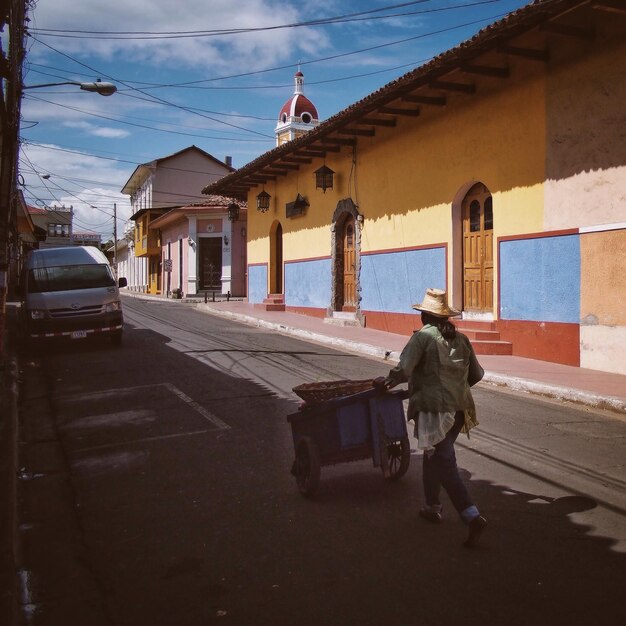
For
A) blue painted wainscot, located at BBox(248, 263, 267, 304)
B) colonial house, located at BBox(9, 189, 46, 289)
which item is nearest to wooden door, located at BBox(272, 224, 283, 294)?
blue painted wainscot, located at BBox(248, 263, 267, 304)

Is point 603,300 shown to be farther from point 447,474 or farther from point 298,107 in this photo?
point 298,107

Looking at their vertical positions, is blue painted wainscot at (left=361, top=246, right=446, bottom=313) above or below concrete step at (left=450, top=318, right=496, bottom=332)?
above

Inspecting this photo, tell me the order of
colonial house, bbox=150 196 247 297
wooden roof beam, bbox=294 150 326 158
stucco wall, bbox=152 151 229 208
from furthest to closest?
stucco wall, bbox=152 151 229 208, colonial house, bbox=150 196 247 297, wooden roof beam, bbox=294 150 326 158

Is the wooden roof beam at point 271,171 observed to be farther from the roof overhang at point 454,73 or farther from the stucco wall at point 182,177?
the stucco wall at point 182,177

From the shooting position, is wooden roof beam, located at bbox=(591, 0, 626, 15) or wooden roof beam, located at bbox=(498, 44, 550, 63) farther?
wooden roof beam, located at bbox=(498, 44, 550, 63)

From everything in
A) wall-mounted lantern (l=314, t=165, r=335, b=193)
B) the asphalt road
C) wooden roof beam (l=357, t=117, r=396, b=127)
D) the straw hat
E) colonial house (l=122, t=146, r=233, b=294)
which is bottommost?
the asphalt road

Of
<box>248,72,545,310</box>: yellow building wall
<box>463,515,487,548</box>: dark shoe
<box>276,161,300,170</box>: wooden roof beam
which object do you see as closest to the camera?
<box>463,515,487,548</box>: dark shoe

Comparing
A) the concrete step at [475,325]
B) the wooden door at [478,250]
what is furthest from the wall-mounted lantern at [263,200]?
the concrete step at [475,325]

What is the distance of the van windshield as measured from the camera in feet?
41.4

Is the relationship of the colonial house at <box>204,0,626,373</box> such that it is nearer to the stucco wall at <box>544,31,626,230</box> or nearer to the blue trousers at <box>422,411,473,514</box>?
the stucco wall at <box>544,31,626,230</box>

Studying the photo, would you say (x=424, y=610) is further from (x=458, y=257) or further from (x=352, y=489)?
(x=458, y=257)

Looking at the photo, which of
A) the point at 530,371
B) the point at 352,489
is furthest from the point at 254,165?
the point at 352,489

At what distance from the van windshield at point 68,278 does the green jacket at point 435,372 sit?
10.3 m

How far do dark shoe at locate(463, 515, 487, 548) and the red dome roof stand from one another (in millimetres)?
40755
